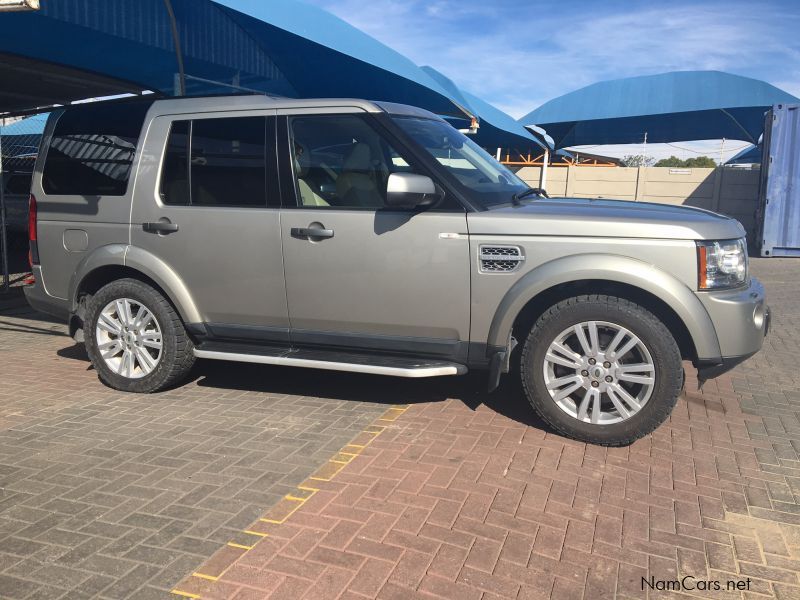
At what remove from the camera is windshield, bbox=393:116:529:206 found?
14.0 ft

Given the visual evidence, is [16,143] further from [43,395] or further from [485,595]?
[485,595]

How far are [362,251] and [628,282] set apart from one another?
5.28ft

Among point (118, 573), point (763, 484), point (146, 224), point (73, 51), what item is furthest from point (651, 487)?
point (73, 51)

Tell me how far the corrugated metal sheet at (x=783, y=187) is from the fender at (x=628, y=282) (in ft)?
43.7

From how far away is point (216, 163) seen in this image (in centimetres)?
462

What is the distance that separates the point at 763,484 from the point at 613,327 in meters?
1.13

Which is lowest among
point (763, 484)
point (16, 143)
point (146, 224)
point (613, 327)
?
point (763, 484)

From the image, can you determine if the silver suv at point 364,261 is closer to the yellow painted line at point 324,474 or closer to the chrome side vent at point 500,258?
the chrome side vent at point 500,258

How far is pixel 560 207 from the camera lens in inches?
166

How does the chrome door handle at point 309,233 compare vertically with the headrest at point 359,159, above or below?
below

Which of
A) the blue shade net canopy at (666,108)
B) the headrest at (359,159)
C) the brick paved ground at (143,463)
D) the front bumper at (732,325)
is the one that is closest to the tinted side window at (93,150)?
the brick paved ground at (143,463)
